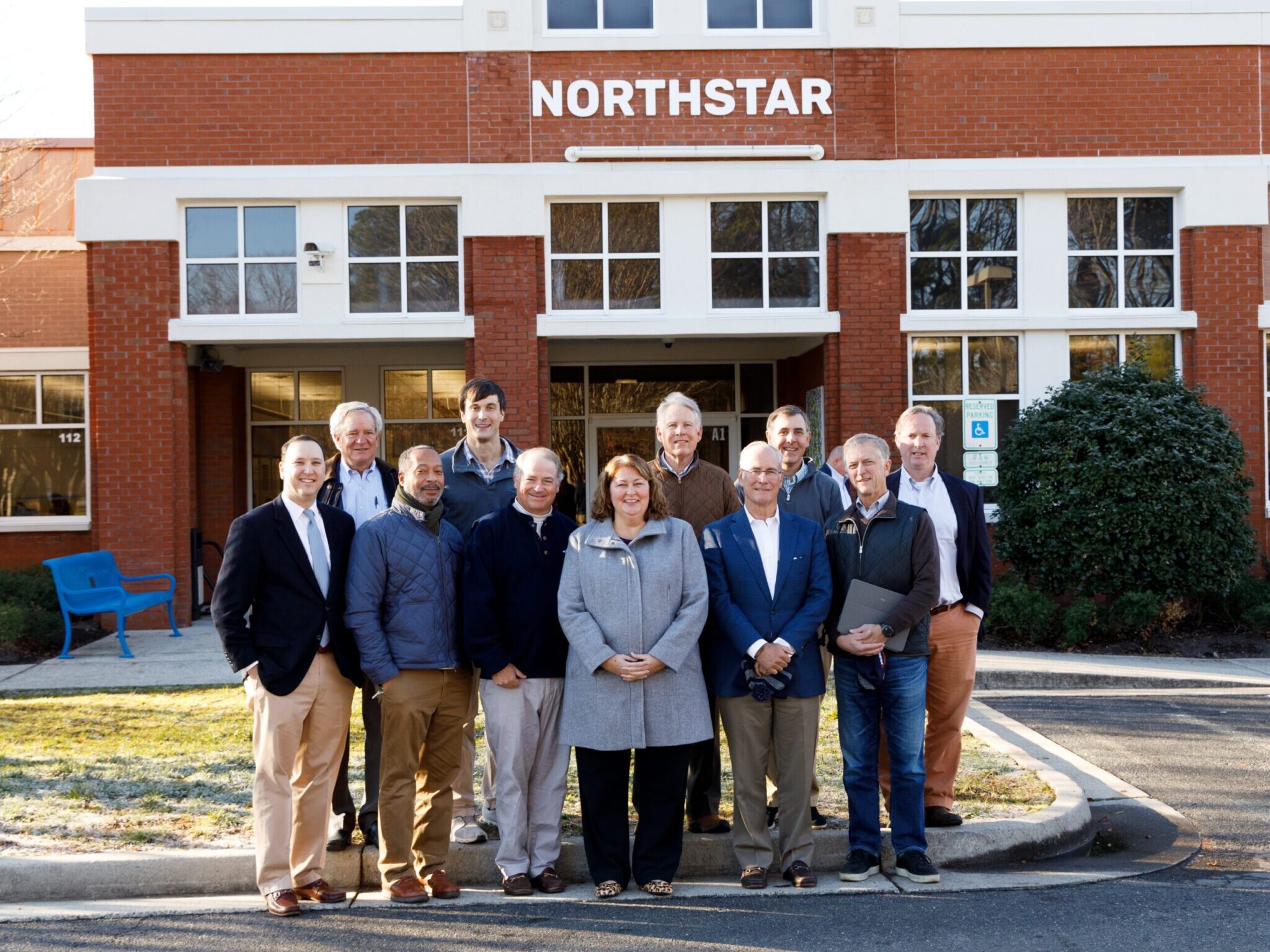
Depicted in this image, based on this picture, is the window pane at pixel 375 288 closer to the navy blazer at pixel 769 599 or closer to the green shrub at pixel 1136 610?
the green shrub at pixel 1136 610

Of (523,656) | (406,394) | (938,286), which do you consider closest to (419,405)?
(406,394)

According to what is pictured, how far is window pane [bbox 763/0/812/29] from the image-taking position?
14883 mm

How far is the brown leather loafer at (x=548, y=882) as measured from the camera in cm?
571

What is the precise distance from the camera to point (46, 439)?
16781mm

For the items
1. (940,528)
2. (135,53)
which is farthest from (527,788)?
(135,53)

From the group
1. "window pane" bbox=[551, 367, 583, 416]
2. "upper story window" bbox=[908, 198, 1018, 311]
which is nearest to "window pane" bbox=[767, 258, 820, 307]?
"upper story window" bbox=[908, 198, 1018, 311]

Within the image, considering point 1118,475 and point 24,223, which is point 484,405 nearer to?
point 1118,475

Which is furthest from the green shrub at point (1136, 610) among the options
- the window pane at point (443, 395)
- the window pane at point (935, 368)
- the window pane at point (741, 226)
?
the window pane at point (443, 395)

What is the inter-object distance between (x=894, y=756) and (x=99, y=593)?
385 inches

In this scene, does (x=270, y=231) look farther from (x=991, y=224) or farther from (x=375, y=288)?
(x=991, y=224)

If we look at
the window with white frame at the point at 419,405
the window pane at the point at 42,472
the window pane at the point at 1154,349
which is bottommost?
the window pane at the point at 42,472

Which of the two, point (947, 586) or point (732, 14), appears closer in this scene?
point (947, 586)

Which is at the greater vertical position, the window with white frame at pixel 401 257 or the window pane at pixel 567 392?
the window with white frame at pixel 401 257

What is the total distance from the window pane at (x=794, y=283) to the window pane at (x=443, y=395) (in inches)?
178
